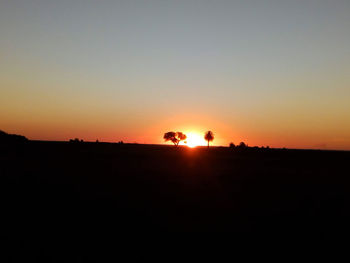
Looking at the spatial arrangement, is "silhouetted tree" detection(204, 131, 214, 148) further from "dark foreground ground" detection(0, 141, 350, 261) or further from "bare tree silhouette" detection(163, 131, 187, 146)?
"dark foreground ground" detection(0, 141, 350, 261)

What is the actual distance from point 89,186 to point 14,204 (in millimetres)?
5624

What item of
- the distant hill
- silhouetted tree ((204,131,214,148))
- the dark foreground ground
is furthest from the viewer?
silhouetted tree ((204,131,214,148))

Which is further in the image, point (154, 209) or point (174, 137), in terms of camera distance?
point (174, 137)

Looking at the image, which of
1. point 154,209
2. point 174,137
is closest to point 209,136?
point 174,137

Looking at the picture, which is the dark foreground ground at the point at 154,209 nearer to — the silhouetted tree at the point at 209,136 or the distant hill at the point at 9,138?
the distant hill at the point at 9,138

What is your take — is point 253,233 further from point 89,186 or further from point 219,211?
point 89,186

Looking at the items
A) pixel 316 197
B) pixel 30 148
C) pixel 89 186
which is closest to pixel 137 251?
pixel 89 186

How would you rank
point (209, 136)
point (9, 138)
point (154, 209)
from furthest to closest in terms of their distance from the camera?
1. point (209, 136)
2. point (9, 138)
3. point (154, 209)

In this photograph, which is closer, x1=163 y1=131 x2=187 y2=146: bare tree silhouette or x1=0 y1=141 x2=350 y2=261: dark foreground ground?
x1=0 y1=141 x2=350 y2=261: dark foreground ground

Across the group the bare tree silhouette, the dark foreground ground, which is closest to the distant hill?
the dark foreground ground

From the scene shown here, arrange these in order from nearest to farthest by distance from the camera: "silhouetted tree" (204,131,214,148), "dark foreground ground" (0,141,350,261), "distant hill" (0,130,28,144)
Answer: "dark foreground ground" (0,141,350,261)
"distant hill" (0,130,28,144)
"silhouetted tree" (204,131,214,148)

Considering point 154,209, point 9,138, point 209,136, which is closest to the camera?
point 154,209

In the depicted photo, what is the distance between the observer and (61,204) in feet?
47.4

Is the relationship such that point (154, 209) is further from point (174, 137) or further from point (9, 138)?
point (174, 137)
